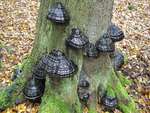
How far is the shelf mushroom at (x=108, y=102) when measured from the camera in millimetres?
4934

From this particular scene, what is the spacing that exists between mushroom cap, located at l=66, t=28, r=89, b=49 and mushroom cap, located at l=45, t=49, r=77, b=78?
0.66 feet

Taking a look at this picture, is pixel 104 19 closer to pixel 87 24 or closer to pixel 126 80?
pixel 87 24

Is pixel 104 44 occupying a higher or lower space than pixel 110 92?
higher

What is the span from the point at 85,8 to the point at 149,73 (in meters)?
4.16

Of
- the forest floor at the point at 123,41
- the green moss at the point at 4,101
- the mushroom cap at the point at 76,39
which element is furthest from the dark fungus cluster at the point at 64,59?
the green moss at the point at 4,101

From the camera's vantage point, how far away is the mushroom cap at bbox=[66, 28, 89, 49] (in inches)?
157

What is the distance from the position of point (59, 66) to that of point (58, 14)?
68 centimetres

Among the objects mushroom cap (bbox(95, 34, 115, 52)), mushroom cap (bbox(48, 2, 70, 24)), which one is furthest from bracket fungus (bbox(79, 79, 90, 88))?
mushroom cap (bbox(48, 2, 70, 24))

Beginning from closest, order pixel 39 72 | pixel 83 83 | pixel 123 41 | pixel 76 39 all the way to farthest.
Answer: pixel 76 39 → pixel 39 72 → pixel 83 83 → pixel 123 41

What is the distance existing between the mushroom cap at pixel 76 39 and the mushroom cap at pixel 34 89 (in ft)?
2.69

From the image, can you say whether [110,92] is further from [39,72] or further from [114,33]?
[39,72]

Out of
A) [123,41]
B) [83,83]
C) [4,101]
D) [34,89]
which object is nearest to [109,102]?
[83,83]

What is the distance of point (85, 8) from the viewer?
160 inches

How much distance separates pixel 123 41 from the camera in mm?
9742
